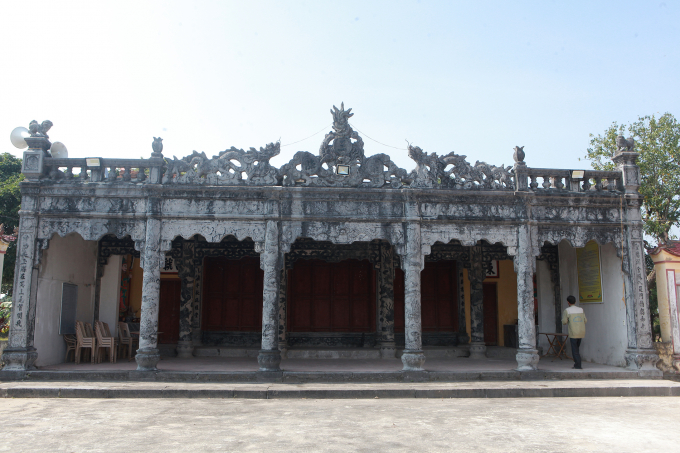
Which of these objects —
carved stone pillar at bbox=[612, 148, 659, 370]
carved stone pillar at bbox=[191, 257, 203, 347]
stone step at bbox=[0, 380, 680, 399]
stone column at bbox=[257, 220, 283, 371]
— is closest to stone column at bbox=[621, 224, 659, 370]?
carved stone pillar at bbox=[612, 148, 659, 370]

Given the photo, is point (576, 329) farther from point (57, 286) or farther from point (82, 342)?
point (57, 286)

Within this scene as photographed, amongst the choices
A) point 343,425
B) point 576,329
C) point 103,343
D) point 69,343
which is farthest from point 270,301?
point 576,329

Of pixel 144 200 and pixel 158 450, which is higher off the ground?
pixel 144 200

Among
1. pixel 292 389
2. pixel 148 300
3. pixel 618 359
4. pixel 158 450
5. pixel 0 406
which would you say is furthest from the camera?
pixel 618 359

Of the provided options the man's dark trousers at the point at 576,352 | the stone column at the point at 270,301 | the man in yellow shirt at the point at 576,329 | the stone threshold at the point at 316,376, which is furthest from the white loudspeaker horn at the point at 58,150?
the man's dark trousers at the point at 576,352

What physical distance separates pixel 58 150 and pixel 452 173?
322 inches

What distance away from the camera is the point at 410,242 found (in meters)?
9.77

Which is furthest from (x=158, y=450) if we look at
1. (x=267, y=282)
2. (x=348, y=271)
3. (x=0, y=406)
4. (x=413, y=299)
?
(x=348, y=271)

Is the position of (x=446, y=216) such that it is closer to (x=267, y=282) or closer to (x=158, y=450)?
(x=267, y=282)

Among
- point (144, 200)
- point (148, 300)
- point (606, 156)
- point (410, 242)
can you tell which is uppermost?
point (606, 156)

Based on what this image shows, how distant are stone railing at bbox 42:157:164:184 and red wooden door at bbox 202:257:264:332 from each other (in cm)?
391

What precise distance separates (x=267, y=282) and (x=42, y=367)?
4.59 m

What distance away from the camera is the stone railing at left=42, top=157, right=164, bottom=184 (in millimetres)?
9766

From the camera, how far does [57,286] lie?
1050 centimetres
